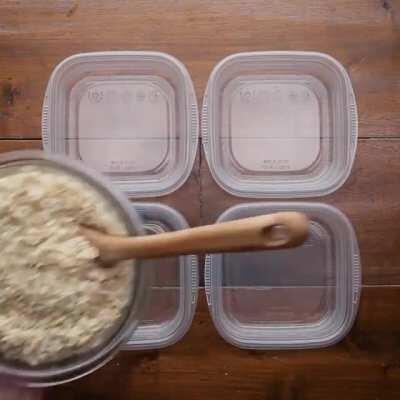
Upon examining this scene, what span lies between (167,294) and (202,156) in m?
0.16

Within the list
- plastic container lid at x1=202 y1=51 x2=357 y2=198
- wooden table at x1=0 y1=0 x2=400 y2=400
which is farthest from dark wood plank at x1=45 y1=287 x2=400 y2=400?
plastic container lid at x1=202 y1=51 x2=357 y2=198

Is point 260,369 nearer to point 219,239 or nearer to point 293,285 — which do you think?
point 293,285

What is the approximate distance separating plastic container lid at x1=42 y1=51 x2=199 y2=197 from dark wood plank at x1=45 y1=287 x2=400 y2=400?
159mm

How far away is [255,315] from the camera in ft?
2.16

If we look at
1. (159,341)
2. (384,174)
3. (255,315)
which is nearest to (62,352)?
(159,341)

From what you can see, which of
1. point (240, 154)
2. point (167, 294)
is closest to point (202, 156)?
point (240, 154)

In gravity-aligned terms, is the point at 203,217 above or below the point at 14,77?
below

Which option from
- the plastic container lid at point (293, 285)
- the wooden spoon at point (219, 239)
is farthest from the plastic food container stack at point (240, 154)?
the wooden spoon at point (219, 239)

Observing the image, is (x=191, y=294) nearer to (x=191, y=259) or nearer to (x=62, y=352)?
(x=191, y=259)

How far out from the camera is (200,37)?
640 mm

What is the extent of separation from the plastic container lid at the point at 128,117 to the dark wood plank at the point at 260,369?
16 centimetres

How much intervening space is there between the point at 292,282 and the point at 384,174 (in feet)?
0.52

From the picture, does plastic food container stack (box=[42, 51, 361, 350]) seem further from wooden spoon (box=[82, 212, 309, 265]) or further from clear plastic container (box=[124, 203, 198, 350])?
wooden spoon (box=[82, 212, 309, 265])

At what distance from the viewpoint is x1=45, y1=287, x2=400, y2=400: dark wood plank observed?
2.03ft
